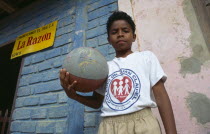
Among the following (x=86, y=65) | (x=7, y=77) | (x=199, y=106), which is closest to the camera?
(x=86, y=65)

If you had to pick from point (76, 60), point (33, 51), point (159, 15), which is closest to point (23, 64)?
point (33, 51)

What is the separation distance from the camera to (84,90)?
4.15ft

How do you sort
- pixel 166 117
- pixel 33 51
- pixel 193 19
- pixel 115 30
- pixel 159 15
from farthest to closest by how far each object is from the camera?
pixel 33 51 → pixel 159 15 → pixel 193 19 → pixel 115 30 → pixel 166 117

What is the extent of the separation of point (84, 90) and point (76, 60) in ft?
0.81

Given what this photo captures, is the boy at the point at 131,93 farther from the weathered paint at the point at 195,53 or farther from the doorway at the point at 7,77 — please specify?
the doorway at the point at 7,77

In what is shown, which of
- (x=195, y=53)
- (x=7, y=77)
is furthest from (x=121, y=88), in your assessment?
(x=7, y=77)

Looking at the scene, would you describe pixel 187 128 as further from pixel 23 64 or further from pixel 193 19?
pixel 23 64

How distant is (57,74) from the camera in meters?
2.38

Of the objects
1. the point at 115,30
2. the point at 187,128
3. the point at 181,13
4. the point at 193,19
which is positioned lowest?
the point at 187,128

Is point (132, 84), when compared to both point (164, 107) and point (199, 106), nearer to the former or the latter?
point (164, 107)

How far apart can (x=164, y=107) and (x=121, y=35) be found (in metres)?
0.66

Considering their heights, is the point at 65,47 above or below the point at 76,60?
above

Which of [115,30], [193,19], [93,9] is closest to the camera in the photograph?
[115,30]

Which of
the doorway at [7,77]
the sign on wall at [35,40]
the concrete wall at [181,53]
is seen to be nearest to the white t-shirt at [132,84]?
the concrete wall at [181,53]
